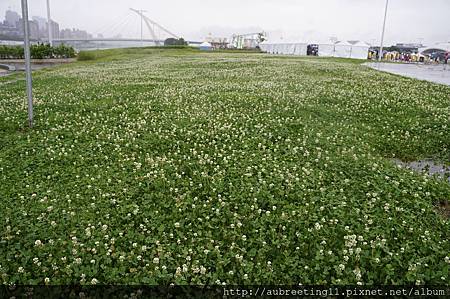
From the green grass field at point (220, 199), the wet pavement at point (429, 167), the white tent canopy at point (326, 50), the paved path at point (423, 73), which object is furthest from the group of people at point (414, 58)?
the wet pavement at point (429, 167)

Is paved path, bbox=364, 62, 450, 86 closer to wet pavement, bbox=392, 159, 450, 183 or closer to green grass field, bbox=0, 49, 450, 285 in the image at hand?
green grass field, bbox=0, 49, 450, 285

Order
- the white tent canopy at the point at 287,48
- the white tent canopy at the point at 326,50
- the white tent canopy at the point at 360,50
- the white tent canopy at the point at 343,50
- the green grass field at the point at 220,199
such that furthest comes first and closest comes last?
the white tent canopy at the point at 287,48
the white tent canopy at the point at 326,50
the white tent canopy at the point at 343,50
the white tent canopy at the point at 360,50
the green grass field at the point at 220,199

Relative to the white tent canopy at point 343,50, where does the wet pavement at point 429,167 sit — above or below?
below

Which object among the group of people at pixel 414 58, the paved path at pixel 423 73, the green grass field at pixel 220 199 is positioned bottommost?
the green grass field at pixel 220 199

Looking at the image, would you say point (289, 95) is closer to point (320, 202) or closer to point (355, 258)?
point (320, 202)

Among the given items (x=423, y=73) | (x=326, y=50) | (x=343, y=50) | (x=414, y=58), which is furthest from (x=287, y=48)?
(x=423, y=73)

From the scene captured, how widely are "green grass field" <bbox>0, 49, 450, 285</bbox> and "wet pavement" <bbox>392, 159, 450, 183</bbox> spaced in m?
0.33

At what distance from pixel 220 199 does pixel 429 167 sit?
5.07m

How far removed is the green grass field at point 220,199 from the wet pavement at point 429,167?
12.9 inches

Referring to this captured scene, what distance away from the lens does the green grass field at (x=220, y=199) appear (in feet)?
14.6

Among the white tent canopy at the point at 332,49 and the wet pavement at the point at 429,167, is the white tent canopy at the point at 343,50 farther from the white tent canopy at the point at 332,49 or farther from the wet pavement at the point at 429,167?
the wet pavement at the point at 429,167

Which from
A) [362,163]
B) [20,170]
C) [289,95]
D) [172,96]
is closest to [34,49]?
[172,96]

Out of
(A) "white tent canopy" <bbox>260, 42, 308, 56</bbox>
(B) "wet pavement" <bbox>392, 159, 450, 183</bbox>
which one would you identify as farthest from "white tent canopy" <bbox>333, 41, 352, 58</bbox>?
(B) "wet pavement" <bbox>392, 159, 450, 183</bbox>

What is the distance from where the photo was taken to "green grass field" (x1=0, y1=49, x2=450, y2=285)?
175 inches
